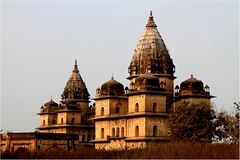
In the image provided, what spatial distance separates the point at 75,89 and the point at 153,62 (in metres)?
17.3

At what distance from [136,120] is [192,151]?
2475 cm

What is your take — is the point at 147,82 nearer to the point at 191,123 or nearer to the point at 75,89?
the point at 191,123

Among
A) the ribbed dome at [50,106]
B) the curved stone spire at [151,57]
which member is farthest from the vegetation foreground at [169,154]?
the ribbed dome at [50,106]

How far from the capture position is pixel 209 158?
2281cm

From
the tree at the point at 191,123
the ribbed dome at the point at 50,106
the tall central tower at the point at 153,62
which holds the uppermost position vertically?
the tall central tower at the point at 153,62

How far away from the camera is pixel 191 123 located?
149 ft

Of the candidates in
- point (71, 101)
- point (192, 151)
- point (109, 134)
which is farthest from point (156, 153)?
point (71, 101)

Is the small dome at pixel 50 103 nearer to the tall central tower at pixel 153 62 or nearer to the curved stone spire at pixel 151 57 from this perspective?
the tall central tower at pixel 153 62

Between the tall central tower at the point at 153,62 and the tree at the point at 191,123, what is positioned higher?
the tall central tower at the point at 153,62

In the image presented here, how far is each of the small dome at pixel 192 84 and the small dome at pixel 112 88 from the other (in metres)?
6.19

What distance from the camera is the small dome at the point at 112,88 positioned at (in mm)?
53312

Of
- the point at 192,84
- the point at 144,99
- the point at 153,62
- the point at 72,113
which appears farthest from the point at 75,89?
the point at 192,84

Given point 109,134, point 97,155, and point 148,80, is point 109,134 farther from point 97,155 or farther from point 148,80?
point 97,155

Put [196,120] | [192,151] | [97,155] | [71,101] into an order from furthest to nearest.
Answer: [71,101] < [196,120] < [97,155] < [192,151]
